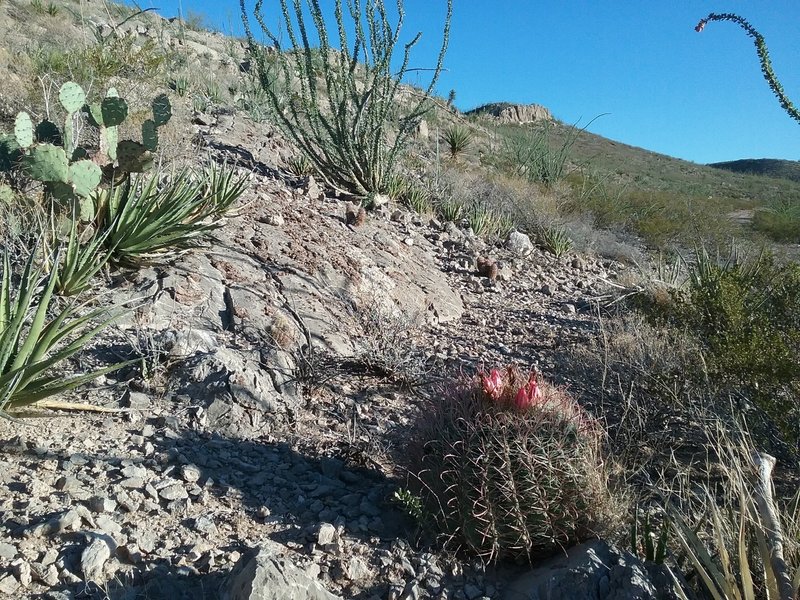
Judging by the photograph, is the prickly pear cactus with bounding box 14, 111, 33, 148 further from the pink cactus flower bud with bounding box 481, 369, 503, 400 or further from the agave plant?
the pink cactus flower bud with bounding box 481, 369, 503, 400

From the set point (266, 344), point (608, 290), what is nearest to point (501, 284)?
point (608, 290)

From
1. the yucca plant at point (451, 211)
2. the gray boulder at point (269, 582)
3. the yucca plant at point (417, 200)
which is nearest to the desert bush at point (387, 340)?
the gray boulder at point (269, 582)

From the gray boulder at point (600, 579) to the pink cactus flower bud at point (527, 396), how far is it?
0.65m

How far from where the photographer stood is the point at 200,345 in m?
4.27

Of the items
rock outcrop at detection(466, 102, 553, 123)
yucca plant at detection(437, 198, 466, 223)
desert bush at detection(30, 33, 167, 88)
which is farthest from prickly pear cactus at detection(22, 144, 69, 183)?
rock outcrop at detection(466, 102, 553, 123)

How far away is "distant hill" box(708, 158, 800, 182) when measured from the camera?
51.1m

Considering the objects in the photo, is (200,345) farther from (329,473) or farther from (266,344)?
(329,473)

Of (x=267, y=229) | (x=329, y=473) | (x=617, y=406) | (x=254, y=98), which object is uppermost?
(x=254, y=98)

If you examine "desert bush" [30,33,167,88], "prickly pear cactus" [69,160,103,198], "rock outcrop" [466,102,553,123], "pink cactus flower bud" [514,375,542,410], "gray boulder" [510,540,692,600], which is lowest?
"gray boulder" [510,540,692,600]

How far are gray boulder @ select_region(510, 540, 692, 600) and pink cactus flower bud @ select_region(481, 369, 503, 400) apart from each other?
0.76 metres

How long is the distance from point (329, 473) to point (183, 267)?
2.54m

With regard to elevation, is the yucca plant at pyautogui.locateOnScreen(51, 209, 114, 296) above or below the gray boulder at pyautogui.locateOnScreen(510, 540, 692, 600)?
above

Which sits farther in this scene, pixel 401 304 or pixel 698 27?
pixel 401 304

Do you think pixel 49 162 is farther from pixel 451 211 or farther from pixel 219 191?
pixel 451 211
